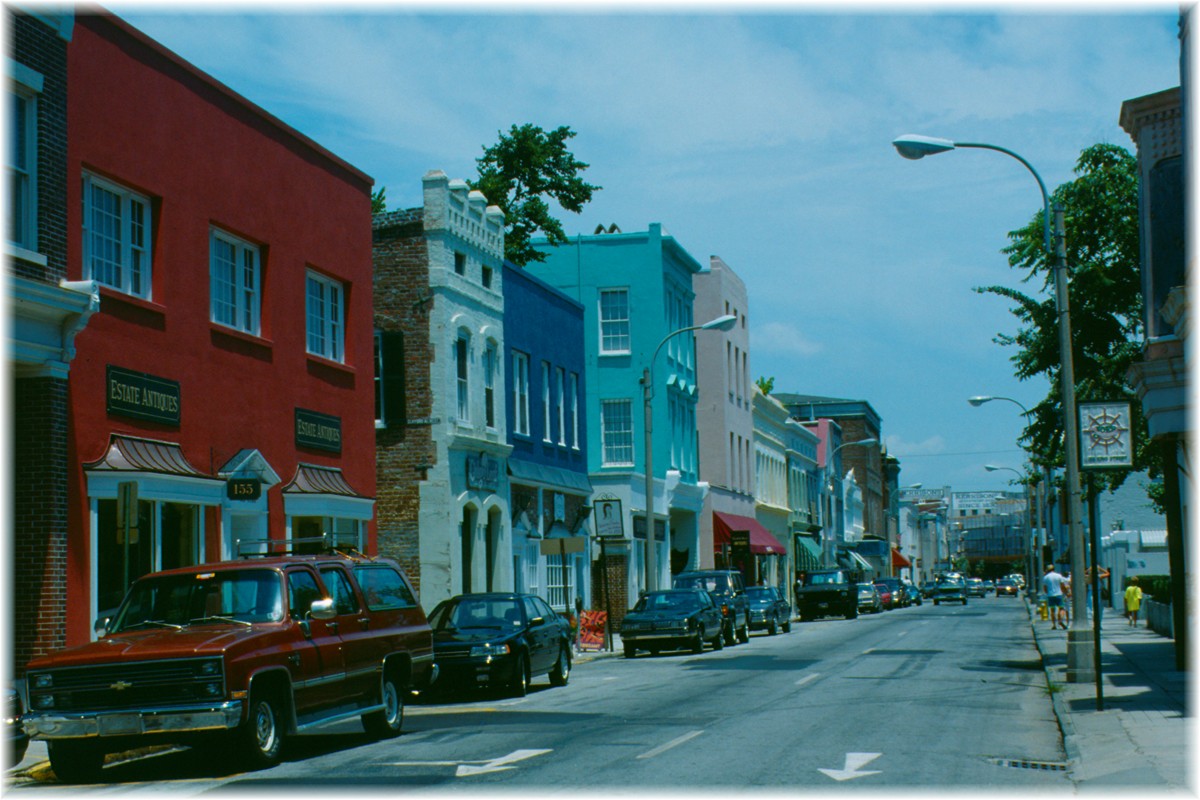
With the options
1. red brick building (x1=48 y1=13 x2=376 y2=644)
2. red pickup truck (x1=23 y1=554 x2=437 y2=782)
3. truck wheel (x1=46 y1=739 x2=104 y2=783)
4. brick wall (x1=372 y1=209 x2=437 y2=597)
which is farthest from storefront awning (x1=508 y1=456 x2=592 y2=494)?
truck wheel (x1=46 y1=739 x2=104 y2=783)

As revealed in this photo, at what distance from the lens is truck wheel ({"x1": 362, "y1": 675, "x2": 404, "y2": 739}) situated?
51.9ft

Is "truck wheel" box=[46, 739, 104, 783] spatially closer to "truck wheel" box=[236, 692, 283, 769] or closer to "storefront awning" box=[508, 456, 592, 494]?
"truck wheel" box=[236, 692, 283, 769]

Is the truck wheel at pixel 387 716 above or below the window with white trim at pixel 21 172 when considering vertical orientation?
below

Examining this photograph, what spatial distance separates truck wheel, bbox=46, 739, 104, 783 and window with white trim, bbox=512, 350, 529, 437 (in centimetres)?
2322

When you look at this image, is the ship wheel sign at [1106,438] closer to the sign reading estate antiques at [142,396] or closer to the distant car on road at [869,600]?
the sign reading estate antiques at [142,396]

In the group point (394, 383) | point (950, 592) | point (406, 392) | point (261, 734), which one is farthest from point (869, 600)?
point (261, 734)

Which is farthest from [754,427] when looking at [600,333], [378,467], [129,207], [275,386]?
[129,207]

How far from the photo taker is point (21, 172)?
18188mm

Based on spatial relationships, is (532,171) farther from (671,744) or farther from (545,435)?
(671,744)

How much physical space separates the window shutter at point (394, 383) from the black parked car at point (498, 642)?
28.4 ft

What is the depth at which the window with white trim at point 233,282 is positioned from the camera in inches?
918

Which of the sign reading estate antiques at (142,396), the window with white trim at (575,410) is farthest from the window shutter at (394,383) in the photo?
the sign reading estate antiques at (142,396)

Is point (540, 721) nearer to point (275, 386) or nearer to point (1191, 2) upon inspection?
point (275, 386)

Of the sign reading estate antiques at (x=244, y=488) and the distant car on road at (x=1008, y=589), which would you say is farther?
the distant car on road at (x=1008, y=589)
